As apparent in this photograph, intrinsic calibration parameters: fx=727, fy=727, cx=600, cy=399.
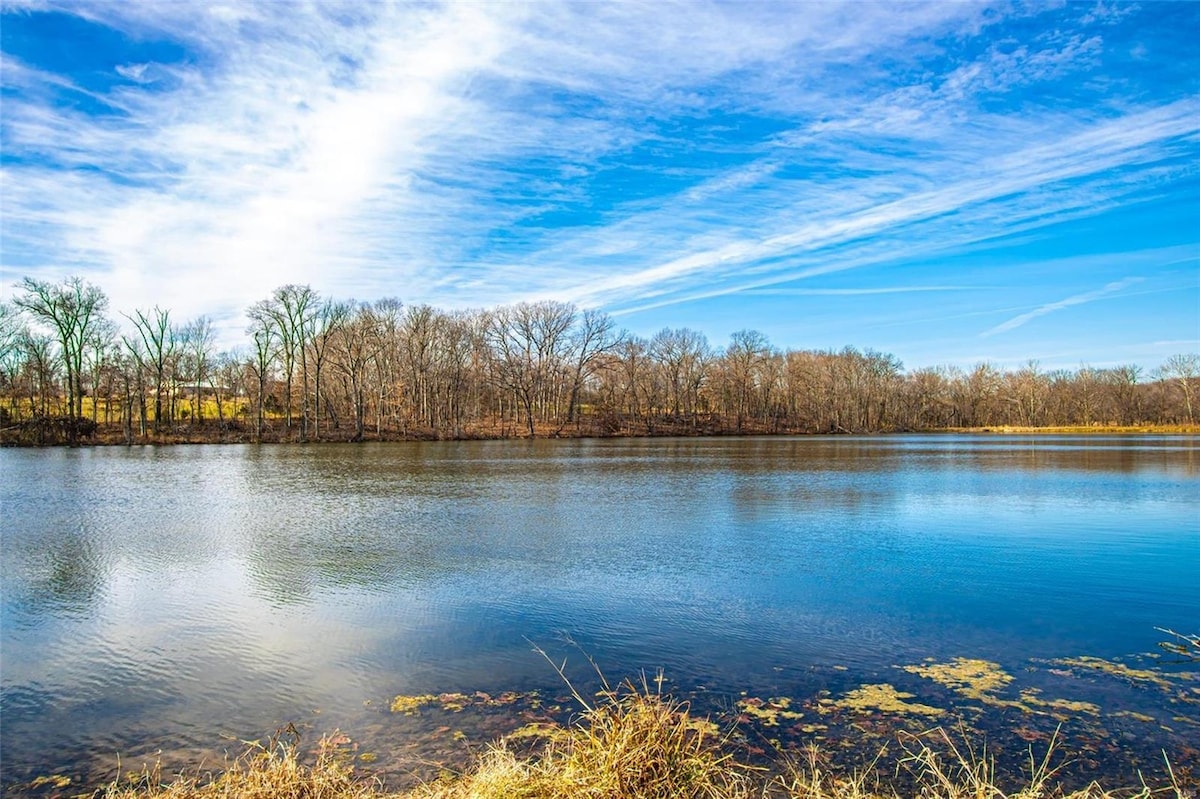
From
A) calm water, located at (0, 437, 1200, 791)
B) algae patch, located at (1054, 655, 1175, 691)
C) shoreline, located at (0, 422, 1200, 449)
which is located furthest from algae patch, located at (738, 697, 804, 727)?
shoreline, located at (0, 422, 1200, 449)

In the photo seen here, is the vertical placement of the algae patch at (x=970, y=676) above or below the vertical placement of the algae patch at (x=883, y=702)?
below

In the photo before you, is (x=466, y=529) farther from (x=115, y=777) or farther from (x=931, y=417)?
(x=931, y=417)

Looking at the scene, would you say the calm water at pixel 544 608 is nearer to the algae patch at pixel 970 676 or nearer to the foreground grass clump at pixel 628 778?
the algae patch at pixel 970 676

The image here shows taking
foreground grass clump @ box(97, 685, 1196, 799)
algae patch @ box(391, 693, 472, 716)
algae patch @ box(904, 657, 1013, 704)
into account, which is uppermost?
foreground grass clump @ box(97, 685, 1196, 799)

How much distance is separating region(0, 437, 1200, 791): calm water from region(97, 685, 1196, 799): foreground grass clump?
1.70 feet

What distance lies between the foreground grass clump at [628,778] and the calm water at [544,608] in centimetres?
52

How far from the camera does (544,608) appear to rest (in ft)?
31.1

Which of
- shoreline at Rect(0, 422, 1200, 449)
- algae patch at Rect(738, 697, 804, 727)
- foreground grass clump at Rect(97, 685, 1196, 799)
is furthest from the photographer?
shoreline at Rect(0, 422, 1200, 449)

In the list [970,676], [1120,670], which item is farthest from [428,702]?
[1120,670]

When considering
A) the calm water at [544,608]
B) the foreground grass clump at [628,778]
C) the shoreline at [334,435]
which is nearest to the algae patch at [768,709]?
the calm water at [544,608]

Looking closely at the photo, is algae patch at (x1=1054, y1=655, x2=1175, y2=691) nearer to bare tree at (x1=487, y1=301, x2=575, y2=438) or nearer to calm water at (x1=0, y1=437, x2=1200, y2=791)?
calm water at (x1=0, y1=437, x2=1200, y2=791)

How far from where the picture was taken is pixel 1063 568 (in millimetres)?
11867

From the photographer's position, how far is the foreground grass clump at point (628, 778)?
4109mm

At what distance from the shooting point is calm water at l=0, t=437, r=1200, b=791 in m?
6.07
